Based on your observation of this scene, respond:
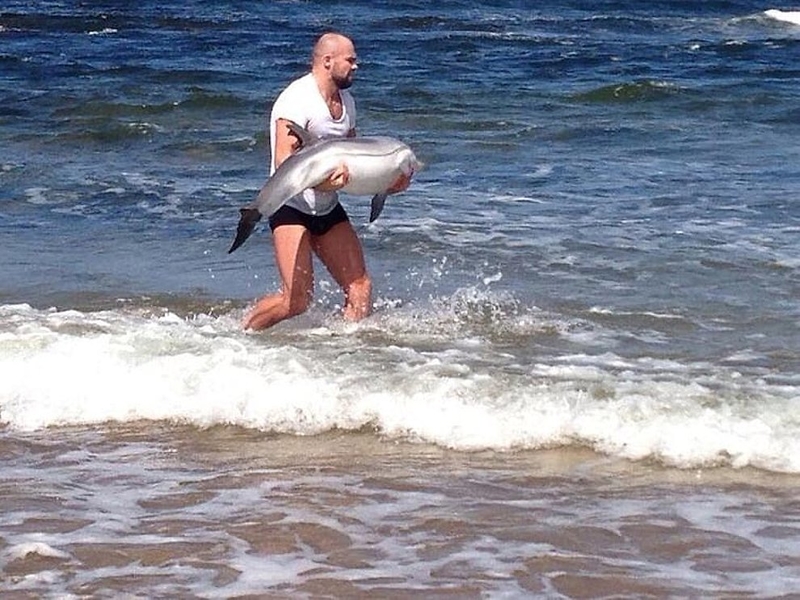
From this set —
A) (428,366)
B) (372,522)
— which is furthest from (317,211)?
(372,522)

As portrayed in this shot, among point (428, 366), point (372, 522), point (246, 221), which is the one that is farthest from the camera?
point (428, 366)

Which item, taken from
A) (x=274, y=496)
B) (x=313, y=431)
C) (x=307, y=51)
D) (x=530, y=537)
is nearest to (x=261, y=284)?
(x=313, y=431)

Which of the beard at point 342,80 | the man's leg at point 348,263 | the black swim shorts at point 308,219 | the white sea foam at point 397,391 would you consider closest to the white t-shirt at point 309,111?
the beard at point 342,80

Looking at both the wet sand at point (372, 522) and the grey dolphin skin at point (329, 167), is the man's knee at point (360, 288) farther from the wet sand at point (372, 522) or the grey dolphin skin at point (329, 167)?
the wet sand at point (372, 522)

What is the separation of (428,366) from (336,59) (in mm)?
1599

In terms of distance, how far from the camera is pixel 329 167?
25.0ft

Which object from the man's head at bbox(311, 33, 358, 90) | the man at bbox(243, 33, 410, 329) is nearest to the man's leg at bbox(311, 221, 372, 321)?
the man at bbox(243, 33, 410, 329)

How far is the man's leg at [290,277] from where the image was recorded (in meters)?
8.25

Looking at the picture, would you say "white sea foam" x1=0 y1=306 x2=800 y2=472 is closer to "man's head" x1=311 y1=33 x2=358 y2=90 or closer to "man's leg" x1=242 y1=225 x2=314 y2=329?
"man's leg" x1=242 y1=225 x2=314 y2=329

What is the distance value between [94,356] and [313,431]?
4.93 feet

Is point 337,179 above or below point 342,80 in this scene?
below

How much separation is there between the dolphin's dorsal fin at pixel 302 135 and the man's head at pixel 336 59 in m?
0.33

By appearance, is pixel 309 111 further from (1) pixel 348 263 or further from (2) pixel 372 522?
(2) pixel 372 522

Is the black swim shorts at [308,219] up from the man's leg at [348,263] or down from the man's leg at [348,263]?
up
